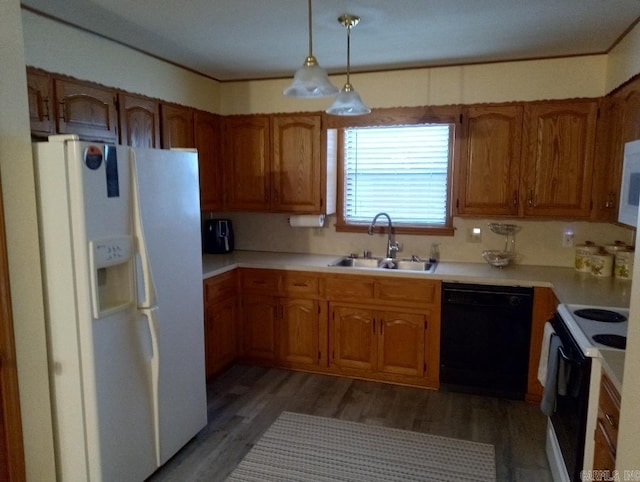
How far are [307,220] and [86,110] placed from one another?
73.6 inches

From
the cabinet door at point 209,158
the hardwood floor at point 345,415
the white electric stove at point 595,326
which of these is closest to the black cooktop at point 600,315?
the white electric stove at point 595,326

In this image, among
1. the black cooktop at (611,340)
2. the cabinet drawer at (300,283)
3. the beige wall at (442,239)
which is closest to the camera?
the black cooktop at (611,340)

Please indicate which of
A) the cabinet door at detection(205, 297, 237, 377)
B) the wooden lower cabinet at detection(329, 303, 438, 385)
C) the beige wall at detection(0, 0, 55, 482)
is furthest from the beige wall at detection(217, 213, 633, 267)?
the beige wall at detection(0, 0, 55, 482)

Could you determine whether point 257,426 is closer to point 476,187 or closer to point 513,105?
point 476,187

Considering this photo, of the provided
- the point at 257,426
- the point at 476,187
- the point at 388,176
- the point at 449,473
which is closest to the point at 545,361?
the point at 449,473

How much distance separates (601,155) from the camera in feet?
10.2

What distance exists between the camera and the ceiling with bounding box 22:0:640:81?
7.62 ft

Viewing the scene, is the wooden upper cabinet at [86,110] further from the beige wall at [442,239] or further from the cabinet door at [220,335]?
the beige wall at [442,239]

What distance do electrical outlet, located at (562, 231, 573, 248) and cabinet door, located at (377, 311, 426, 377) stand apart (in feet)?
4.10

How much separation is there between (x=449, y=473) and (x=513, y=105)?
250cm

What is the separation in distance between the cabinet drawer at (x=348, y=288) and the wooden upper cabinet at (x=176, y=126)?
5.12ft

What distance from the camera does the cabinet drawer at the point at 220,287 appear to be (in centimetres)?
333

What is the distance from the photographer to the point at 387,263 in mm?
3725

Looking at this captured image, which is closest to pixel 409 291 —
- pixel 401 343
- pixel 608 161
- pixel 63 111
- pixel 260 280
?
pixel 401 343
